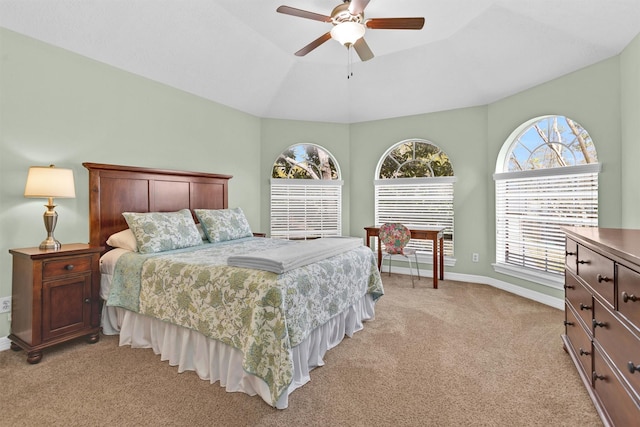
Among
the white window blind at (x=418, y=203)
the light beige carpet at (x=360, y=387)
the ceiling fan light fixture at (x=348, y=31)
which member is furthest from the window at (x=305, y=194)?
the ceiling fan light fixture at (x=348, y=31)

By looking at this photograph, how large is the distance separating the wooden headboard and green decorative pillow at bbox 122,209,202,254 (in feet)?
1.06

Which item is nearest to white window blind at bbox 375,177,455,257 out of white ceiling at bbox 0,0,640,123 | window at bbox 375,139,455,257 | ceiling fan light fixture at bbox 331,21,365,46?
window at bbox 375,139,455,257

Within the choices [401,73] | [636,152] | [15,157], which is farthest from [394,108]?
[15,157]

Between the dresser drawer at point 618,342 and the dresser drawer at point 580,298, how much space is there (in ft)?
0.38

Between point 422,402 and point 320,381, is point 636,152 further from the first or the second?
point 320,381

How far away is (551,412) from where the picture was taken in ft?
5.58

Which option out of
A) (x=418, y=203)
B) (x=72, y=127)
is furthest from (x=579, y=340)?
(x=72, y=127)

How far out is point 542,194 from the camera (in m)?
3.71

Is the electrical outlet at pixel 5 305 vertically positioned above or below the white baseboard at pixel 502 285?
above

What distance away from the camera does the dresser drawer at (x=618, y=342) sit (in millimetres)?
1202

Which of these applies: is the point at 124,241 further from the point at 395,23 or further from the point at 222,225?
the point at 395,23

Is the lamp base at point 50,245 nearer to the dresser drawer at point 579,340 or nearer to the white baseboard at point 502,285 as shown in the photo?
the dresser drawer at point 579,340

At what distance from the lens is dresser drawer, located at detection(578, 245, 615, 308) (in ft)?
4.66

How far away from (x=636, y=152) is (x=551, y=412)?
2.37m
